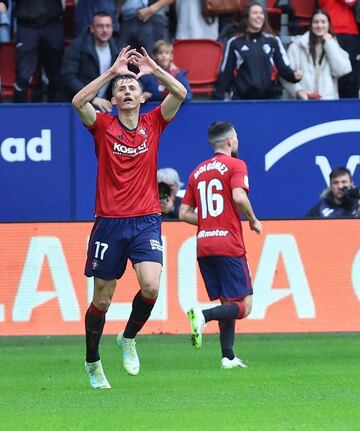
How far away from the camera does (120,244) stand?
986cm

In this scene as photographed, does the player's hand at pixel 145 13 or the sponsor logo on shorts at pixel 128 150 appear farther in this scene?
the player's hand at pixel 145 13

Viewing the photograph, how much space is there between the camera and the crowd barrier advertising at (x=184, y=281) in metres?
13.9

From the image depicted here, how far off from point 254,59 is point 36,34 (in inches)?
109

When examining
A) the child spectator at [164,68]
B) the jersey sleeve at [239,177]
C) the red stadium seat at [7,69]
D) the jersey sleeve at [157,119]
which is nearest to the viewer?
the jersey sleeve at [157,119]

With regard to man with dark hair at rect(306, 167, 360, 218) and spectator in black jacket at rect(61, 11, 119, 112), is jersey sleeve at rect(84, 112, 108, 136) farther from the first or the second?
spectator in black jacket at rect(61, 11, 119, 112)

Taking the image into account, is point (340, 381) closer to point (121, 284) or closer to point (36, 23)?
point (121, 284)

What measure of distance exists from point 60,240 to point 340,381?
15.9 ft

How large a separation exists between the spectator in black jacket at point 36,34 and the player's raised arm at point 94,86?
22.1ft

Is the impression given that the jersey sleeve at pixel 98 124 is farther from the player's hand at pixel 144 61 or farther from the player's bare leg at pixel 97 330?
the player's bare leg at pixel 97 330

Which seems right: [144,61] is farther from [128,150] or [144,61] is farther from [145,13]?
[145,13]

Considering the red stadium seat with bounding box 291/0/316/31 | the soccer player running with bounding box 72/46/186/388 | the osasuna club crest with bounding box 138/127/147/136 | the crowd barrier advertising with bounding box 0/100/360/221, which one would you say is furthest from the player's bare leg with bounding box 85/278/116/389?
the red stadium seat with bounding box 291/0/316/31

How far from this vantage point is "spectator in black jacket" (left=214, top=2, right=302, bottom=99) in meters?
16.1

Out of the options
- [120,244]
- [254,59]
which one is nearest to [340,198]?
[254,59]

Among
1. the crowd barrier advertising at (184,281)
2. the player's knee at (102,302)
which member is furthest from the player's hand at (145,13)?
the player's knee at (102,302)
